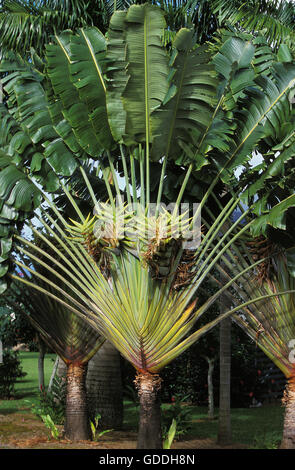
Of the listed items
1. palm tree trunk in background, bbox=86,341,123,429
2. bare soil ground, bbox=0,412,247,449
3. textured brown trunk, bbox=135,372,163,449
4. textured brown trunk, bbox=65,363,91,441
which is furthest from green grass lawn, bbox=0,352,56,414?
textured brown trunk, bbox=135,372,163,449

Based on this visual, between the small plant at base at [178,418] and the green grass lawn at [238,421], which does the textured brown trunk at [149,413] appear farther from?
the small plant at base at [178,418]

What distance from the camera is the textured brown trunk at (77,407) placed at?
376 inches

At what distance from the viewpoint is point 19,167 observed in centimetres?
932

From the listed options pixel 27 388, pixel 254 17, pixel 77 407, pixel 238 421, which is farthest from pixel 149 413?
pixel 27 388

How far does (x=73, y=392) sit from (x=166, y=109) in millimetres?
4933

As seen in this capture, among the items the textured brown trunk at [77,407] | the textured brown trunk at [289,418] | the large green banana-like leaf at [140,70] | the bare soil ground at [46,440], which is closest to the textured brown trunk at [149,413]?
the bare soil ground at [46,440]

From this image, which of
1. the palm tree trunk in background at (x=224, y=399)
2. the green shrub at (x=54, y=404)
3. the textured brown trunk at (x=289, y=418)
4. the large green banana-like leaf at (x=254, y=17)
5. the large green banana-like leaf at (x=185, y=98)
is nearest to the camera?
the large green banana-like leaf at (x=185, y=98)

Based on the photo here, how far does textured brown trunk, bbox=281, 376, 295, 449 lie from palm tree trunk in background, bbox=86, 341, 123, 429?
3716 mm

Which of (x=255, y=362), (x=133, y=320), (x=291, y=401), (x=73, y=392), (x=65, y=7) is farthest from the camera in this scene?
(x=255, y=362)

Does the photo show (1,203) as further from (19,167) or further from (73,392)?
(73,392)

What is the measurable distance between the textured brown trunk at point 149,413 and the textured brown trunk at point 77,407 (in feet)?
6.71

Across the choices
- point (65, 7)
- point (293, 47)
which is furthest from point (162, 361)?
point (65, 7)

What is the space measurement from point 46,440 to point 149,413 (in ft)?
8.55

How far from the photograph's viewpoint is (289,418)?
27.5 feet
